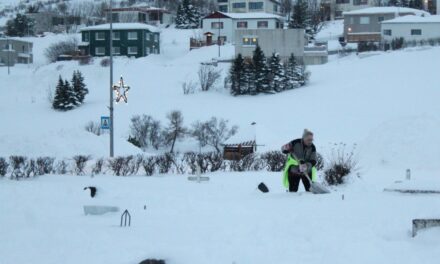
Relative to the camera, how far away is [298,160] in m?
11.2

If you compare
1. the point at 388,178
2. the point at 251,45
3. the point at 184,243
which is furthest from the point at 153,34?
the point at 184,243

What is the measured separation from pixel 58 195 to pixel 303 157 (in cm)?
467

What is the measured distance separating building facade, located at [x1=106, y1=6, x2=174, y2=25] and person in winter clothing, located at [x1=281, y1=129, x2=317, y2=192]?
8876 centimetres

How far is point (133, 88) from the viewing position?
57.2 meters

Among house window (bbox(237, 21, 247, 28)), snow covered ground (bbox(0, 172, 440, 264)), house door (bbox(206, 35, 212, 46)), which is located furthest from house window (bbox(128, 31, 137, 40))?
snow covered ground (bbox(0, 172, 440, 264))

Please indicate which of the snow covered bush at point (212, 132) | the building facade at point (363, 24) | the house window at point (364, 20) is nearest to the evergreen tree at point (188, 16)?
the building facade at point (363, 24)

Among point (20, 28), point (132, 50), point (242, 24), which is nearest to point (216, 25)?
point (242, 24)

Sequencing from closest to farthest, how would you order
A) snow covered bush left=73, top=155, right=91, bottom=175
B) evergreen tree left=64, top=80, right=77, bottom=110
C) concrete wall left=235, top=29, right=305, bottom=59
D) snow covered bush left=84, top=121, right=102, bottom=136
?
snow covered bush left=73, top=155, right=91, bottom=175, snow covered bush left=84, top=121, right=102, bottom=136, evergreen tree left=64, top=80, right=77, bottom=110, concrete wall left=235, top=29, right=305, bottom=59

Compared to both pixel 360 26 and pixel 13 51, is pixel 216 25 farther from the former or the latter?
pixel 13 51

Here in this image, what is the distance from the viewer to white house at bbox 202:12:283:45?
260ft

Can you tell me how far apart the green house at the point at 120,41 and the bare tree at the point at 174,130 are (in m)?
35.7

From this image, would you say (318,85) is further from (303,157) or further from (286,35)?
(303,157)

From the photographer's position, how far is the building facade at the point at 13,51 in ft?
265

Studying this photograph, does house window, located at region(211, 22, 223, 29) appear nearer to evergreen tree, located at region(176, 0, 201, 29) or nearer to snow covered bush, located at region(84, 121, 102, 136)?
Answer: evergreen tree, located at region(176, 0, 201, 29)
